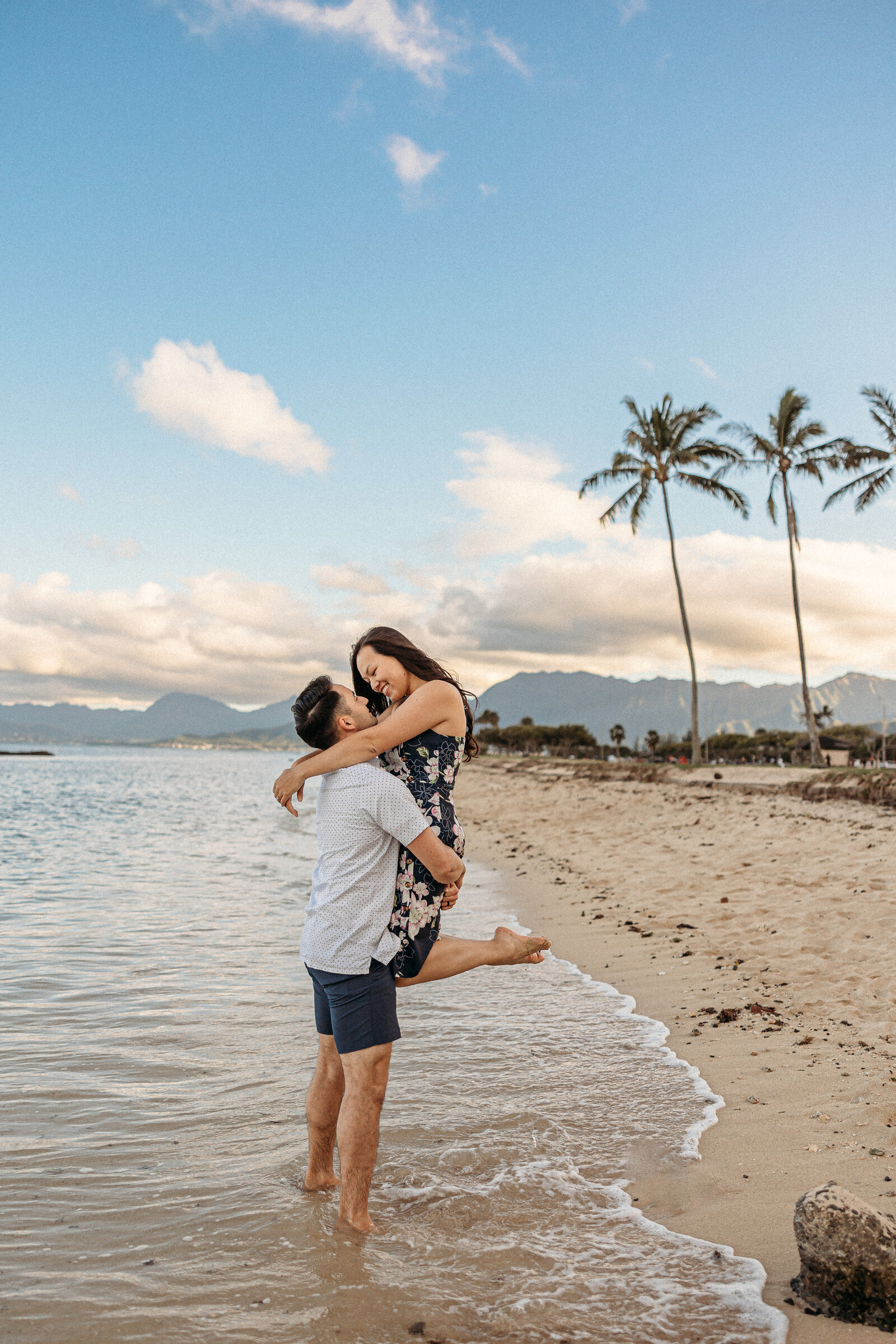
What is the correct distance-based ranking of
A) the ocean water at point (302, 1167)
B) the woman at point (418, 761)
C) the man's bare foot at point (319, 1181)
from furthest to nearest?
1. the man's bare foot at point (319, 1181)
2. the woman at point (418, 761)
3. the ocean water at point (302, 1167)

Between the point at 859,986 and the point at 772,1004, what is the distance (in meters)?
0.60

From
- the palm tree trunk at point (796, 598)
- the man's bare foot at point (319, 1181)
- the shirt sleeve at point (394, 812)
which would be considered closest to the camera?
the shirt sleeve at point (394, 812)

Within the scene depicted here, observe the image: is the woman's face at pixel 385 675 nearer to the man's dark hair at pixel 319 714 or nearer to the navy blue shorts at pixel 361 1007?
the man's dark hair at pixel 319 714

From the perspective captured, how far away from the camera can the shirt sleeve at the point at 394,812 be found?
2.76 metres

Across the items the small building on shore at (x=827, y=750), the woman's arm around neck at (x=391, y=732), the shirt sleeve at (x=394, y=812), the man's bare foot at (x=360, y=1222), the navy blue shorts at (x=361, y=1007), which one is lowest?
the small building on shore at (x=827, y=750)

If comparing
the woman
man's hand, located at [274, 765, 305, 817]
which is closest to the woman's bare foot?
the woman

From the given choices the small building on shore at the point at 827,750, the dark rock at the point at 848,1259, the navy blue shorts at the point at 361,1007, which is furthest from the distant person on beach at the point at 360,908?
the small building on shore at the point at 827,750

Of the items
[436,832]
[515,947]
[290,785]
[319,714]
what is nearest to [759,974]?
[515,947]

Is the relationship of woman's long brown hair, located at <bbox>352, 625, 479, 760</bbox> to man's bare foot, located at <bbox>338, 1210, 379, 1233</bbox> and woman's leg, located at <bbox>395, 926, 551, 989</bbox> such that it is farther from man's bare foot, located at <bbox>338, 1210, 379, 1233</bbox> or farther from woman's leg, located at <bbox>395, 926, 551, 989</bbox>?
man's bare foot, located at <bbox>338, 1210, 379, 1233</bbox>

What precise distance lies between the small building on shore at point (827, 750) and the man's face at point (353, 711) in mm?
65452

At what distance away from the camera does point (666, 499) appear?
3412 centimetres

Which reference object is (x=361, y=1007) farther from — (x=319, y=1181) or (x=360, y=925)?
(x=319, y=1181)

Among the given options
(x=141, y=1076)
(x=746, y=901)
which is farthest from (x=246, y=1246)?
(x=746, y=901)

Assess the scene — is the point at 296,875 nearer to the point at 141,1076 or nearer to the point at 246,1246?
the point at 141,1076
